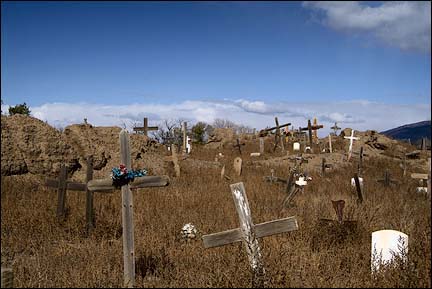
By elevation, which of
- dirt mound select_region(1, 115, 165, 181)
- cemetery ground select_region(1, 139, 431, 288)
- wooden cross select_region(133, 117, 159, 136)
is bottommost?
cemetery ground select_region(1, 139, 431, 288)

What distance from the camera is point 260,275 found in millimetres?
4105

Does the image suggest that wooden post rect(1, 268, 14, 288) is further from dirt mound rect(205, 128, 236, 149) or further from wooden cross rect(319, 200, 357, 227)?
dirt mound rect(205, 128, 236, 149)

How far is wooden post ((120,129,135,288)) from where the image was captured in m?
4.09

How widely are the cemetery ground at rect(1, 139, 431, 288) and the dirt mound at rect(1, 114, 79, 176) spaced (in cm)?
40

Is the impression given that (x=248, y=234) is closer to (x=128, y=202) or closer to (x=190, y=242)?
(x=128, y=202)

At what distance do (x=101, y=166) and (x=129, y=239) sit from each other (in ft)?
30.8

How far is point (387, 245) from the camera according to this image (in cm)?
490

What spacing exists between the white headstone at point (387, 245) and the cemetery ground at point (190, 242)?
17cm

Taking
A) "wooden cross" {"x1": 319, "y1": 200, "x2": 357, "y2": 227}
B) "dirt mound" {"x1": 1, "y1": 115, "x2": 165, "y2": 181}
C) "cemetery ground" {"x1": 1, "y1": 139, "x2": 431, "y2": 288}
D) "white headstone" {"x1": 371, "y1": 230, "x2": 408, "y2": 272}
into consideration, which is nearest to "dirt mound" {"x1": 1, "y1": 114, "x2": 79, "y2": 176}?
"dirt mound" {"x1": 1, "y1": 115, "x2": 165, "y2": 181}

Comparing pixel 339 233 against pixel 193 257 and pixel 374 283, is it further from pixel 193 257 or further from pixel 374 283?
pixel 193 257

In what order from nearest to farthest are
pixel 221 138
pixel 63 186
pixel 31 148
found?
pixel 63 186
pixel 31 148
pixel 221 138

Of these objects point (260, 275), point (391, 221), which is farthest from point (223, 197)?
point (260, 275)

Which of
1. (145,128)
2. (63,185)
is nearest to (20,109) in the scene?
(145,128)

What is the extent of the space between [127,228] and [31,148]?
7.97 meters
